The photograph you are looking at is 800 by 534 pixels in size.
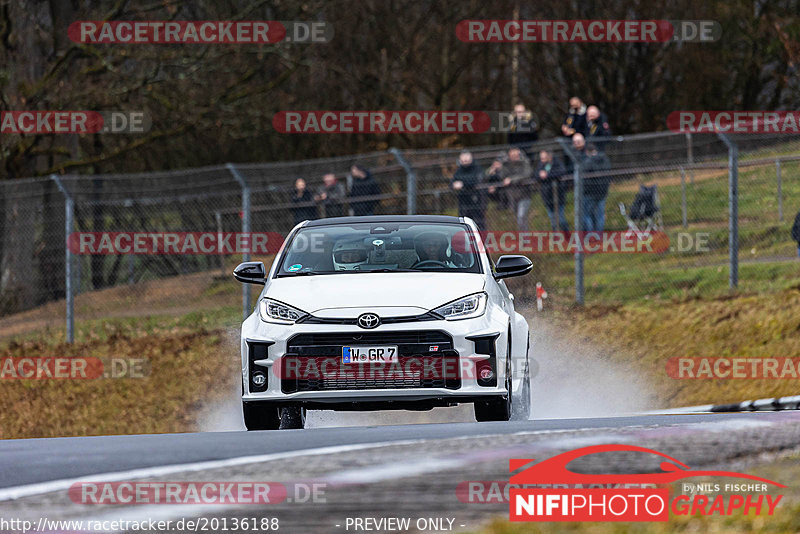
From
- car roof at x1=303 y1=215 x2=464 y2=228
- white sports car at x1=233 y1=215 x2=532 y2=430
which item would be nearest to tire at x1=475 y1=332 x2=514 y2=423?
white sports car at x1=233 y1=215 x2=532 y2=430

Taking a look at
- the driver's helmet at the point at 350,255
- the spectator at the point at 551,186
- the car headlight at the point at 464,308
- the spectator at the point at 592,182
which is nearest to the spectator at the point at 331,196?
the spectator at the point at 551,186

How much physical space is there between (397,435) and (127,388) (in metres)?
11.0

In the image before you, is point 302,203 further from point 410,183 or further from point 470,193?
point 470,193

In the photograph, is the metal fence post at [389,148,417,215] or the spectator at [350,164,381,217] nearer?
the metal fence post at [389,148,417,215]

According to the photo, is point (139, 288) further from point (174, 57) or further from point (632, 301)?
point (632, 301)

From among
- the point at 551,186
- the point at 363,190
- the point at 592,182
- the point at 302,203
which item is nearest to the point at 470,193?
the point at 551,186

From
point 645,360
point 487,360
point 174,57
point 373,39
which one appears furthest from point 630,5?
point 487,360

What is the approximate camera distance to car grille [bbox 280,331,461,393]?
906cm

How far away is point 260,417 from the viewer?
9.47 meters

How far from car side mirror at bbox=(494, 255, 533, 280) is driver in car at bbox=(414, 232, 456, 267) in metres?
0.41

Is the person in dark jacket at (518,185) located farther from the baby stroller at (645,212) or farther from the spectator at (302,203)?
the spectator at (302,203)

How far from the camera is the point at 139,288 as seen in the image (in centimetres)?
2195

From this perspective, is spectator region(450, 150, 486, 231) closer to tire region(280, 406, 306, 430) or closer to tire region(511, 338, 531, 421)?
tire region(511, 338, 531, 421)

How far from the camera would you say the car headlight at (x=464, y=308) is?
9.16m
